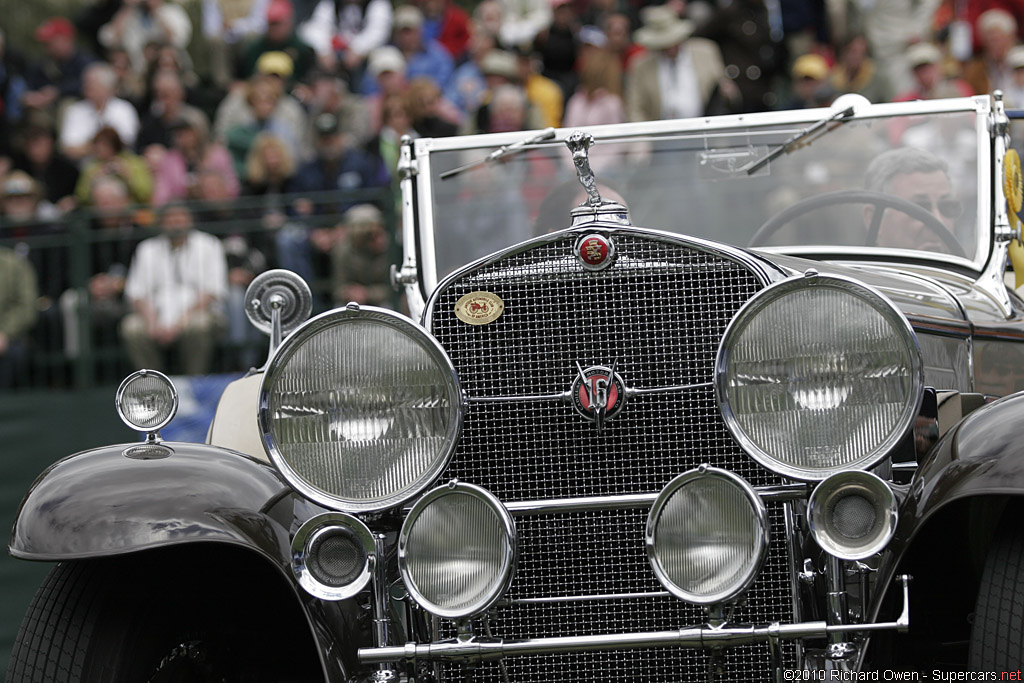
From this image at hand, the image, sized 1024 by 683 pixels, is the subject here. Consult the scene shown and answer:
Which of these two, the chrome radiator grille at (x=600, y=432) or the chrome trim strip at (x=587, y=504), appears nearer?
the chrome trim strip at (x=587, y=504)

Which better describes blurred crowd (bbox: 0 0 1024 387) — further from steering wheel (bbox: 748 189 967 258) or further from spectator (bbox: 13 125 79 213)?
steering wheel (bbox: 748 189 967 258)

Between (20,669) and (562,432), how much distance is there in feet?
4.55

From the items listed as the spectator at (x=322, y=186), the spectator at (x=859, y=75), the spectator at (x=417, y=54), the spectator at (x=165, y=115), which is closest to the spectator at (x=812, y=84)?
the spectator at (x=859, y=75)

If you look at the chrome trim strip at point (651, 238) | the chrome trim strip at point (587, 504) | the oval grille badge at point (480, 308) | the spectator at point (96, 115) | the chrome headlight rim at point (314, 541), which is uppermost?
the spectator at point (96, 115)

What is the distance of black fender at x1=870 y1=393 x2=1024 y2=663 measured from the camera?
3.03 m

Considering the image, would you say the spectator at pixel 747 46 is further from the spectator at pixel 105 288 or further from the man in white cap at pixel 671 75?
the spectator at pixel 105 288

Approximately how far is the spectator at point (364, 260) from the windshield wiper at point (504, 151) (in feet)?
11.6

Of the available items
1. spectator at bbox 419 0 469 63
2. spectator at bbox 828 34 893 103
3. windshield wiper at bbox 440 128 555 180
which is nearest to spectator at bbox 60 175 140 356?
spectator at bbox 419 0 469 63

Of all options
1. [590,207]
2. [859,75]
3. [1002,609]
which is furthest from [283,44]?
[1002,609]

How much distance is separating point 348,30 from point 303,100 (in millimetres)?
1187

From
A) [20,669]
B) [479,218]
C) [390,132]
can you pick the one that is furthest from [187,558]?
[390,132]

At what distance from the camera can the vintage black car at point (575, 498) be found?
309cm

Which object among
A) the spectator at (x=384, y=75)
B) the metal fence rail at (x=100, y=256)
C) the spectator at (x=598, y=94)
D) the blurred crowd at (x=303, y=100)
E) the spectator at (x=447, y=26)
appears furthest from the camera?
the spectator at (x=447, y=26)

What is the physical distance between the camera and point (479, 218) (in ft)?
→ 15.9
